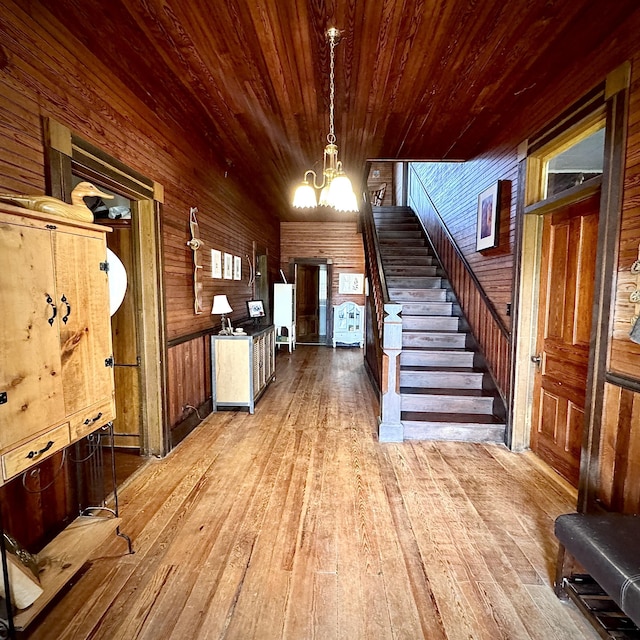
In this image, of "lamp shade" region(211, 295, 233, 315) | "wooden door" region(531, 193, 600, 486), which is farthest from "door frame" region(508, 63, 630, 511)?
"lamp shade" region(211, 295, 233, 315)

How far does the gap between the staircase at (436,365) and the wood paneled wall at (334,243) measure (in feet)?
10.7

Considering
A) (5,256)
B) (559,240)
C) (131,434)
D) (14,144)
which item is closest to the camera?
(5,256)

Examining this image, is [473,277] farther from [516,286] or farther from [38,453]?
[38,453]

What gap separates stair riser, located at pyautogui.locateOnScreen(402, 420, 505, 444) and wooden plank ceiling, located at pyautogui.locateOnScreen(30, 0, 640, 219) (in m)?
2.70

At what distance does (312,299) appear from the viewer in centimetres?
1009

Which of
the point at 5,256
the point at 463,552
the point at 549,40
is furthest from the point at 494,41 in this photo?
the point at 463,552

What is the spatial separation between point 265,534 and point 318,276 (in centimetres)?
822

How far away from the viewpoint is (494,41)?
7.13 ft

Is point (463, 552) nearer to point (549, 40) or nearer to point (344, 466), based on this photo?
point (344, 466)

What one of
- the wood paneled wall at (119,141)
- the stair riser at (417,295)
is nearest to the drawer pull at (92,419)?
the wood paneled wall at (119,141)

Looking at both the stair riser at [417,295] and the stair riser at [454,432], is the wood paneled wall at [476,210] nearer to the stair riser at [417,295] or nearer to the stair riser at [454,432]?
the stair riser at [417,295]

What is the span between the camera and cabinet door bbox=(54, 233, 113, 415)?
5.13ft

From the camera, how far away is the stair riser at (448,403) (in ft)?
11.8

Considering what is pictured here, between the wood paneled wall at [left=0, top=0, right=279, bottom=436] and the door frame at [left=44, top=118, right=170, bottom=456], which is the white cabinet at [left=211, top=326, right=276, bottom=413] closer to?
the wood paneled wall at [left=0, top=0, right=279, bottom=436]
